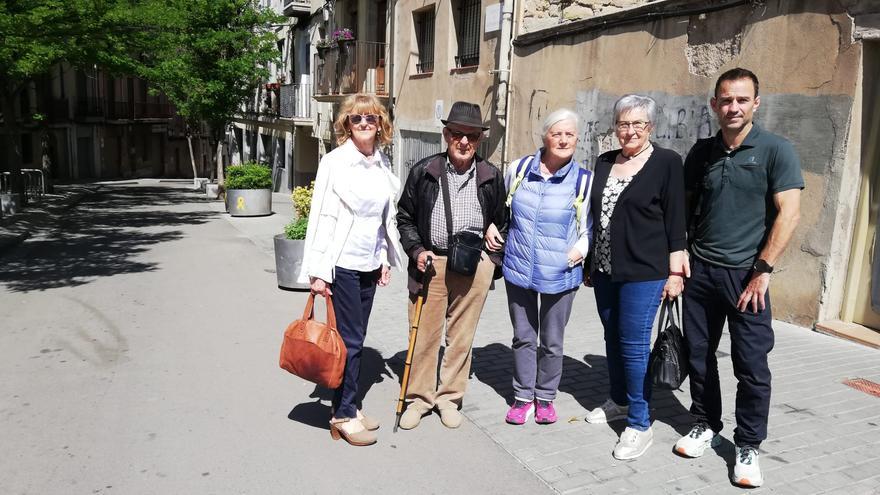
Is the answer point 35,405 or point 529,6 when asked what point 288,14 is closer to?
point 529,6

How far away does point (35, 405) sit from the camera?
4.62 meters

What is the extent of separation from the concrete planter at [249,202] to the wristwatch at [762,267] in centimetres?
1551

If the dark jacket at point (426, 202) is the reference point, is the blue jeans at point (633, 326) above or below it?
below

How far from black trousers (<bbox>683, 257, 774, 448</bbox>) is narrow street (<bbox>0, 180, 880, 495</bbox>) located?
344 mm

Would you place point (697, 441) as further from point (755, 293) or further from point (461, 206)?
point (461, 206)

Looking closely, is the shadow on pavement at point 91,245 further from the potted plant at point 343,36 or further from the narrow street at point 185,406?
the potted plant at point 343,36

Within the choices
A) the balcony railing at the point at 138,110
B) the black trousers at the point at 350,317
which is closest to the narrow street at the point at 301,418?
the black trousers at the point at 350,317

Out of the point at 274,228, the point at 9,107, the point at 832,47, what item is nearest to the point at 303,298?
the point at 832,47

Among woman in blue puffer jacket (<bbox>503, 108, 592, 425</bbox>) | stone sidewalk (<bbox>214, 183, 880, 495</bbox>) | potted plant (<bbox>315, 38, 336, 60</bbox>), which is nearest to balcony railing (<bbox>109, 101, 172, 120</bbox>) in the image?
potted plant (<bbox>315, 38, 336, 60</bbox>)

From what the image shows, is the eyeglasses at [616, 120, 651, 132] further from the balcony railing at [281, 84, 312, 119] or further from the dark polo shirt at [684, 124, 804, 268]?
the balcony railing at [281, 84, 312, 119]

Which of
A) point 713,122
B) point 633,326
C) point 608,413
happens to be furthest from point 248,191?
point 633,326

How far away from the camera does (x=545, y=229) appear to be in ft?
12.9

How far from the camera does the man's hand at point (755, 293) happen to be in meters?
3.31

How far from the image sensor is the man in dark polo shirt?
3283 mm
